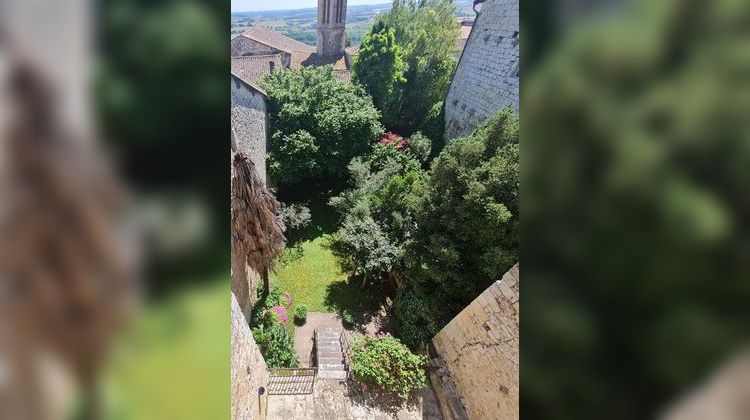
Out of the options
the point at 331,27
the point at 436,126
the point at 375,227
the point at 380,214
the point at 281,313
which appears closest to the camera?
the point at 281,313

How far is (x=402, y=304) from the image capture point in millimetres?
7508

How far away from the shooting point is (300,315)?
7.84 m

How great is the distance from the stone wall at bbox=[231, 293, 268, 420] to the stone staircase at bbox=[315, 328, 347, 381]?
1760 millimetres

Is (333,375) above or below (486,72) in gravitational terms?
below

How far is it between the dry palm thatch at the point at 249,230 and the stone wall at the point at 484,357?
2.89 m

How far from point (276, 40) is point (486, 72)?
1513cm

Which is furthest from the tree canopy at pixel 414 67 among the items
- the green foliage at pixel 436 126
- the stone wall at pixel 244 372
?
the stone wall at pixel 244 372

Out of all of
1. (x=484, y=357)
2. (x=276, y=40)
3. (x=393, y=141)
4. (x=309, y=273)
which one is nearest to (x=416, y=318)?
(x=484, y=357)
